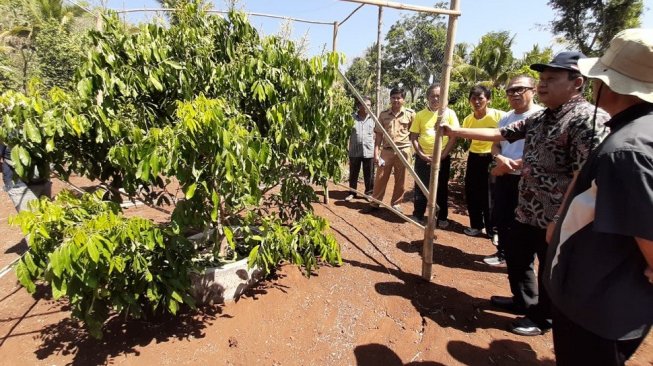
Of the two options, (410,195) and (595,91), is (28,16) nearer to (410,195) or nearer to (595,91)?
(410,195)

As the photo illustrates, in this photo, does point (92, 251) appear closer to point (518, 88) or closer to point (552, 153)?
point (552, 153)

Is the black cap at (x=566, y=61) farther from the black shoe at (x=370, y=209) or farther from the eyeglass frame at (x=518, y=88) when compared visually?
the black shoe at (x=370, y=209)

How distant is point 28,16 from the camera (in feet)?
52.3

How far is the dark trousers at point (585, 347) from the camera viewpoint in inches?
52.9

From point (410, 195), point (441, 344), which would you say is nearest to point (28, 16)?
point (410, 195)

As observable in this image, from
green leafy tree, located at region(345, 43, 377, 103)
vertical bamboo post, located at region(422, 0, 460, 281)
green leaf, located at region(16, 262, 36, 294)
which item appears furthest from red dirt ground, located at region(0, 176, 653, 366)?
green leafy tree, located at region(345, 43, 377, 103)

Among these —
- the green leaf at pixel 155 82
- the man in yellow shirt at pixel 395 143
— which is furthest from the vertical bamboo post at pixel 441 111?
the man in yellow shirt at pixel 395 143

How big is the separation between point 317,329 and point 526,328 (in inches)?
58.2

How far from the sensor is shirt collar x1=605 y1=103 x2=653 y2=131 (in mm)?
1293

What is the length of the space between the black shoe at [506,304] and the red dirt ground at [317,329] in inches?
2.2

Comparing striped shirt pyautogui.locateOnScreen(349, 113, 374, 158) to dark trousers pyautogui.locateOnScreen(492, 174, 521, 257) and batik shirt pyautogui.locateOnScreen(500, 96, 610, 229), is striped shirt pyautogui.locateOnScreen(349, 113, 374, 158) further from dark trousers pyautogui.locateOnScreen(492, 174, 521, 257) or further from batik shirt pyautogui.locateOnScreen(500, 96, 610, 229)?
batik shirt pyautogui.locateOnScreen(500, 96, 610, 229)

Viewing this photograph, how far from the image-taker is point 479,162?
167 inches

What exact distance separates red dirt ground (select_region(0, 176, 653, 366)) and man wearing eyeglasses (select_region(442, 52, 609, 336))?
0.27 meters

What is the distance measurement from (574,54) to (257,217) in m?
2.34
